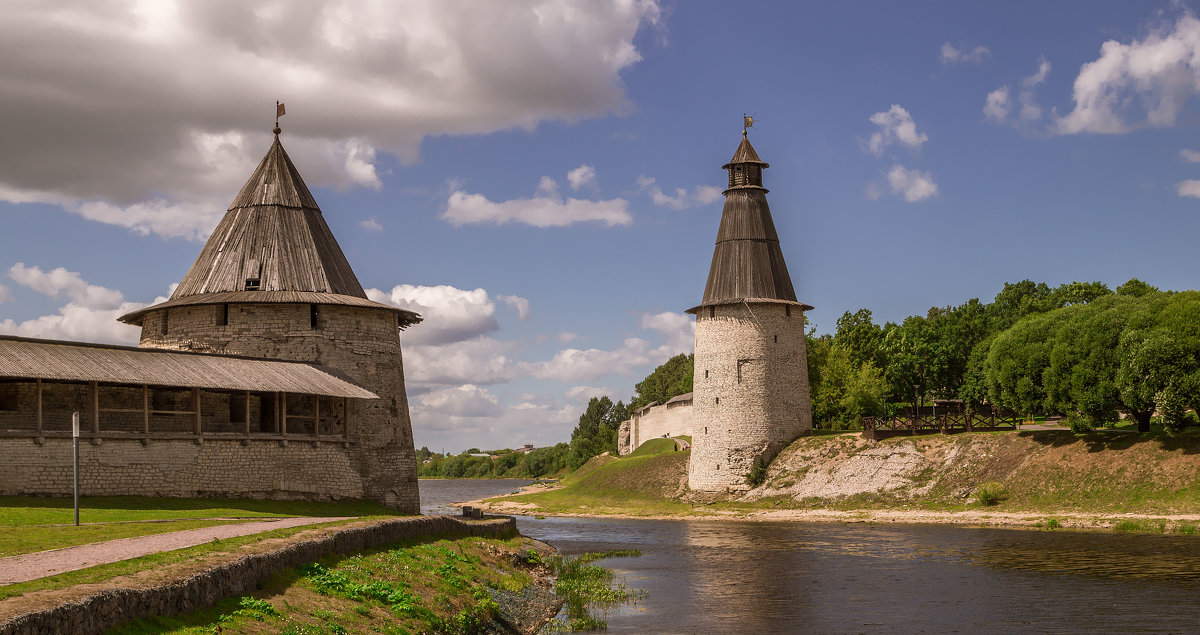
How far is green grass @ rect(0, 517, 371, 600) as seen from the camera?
1070 centimetres

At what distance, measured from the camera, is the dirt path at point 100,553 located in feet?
40.3

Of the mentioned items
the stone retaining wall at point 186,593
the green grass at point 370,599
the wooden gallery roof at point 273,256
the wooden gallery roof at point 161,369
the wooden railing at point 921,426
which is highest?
the wooden gallery roof at point 273,256

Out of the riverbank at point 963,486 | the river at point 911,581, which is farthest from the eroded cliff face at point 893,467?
the river at point 911,581

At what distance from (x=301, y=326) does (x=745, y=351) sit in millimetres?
26635

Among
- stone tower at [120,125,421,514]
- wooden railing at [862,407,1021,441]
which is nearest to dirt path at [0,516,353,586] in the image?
stone tower at [120,125,421,514]

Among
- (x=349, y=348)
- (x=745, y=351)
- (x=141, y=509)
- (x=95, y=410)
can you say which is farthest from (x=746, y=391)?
(x=141, y=509)

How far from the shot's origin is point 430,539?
78.9ft

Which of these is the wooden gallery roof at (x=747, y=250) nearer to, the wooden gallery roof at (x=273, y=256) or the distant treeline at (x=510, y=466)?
the wooden gallery roof at (x=273, y=256)

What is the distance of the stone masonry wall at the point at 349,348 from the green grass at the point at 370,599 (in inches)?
425

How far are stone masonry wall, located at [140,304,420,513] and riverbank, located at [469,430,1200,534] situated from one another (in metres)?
18.6

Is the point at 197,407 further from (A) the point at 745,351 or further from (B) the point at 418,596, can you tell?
(A) the point at 745,351

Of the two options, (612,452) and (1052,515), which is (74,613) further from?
(612,452)

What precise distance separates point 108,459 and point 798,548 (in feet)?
65.9

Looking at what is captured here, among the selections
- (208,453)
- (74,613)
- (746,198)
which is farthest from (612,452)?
(74,613)
